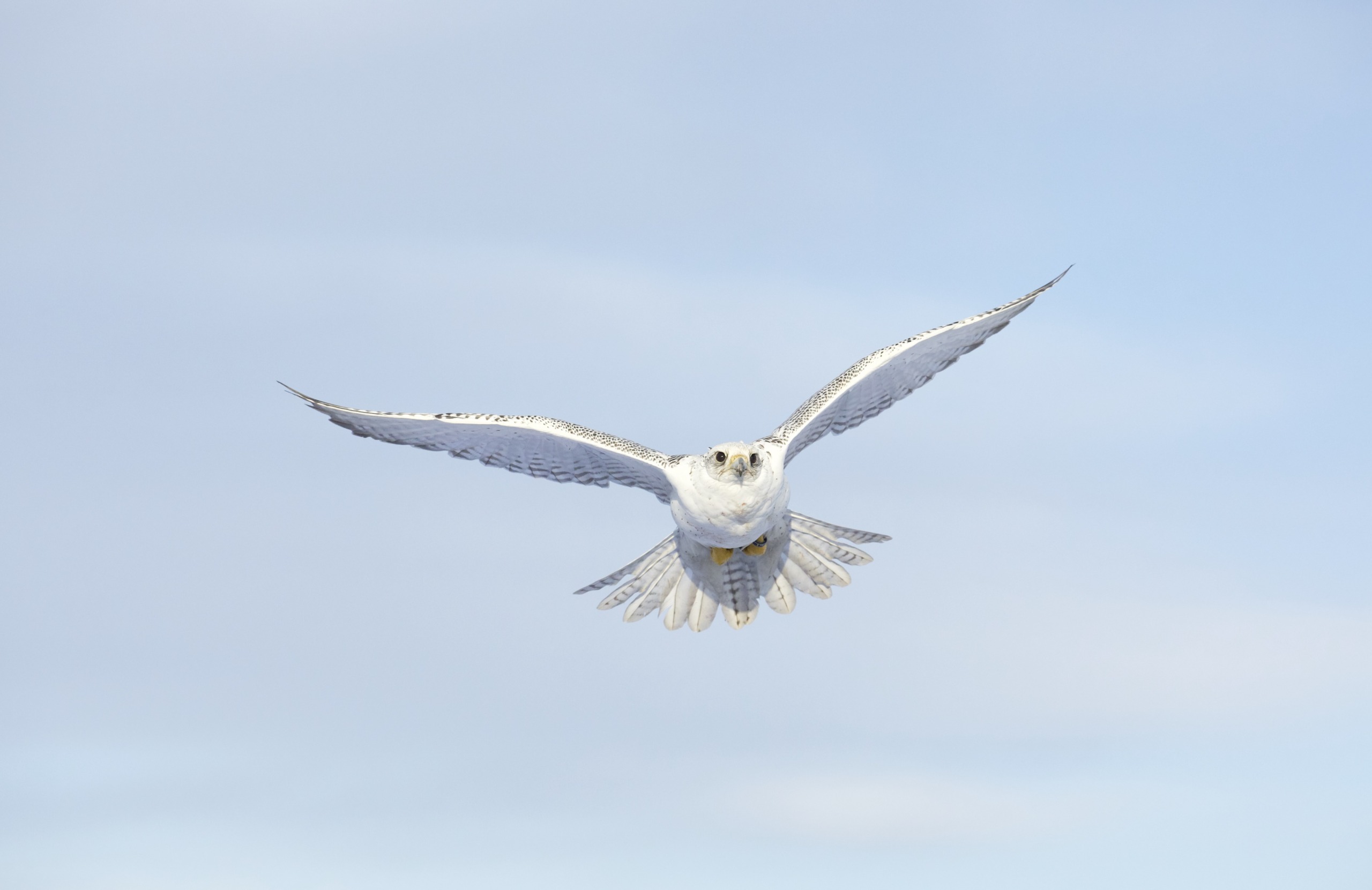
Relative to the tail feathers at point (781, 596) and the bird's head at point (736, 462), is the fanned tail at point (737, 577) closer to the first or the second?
the tail feathers at point (781, 596)

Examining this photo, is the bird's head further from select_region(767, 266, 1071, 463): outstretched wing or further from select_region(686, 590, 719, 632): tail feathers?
select_region(686, 590, 719, 632): tail feathers

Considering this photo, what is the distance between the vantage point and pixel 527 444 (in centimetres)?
2034

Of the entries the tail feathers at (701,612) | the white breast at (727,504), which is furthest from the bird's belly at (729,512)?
the tail feathers at (701,612)

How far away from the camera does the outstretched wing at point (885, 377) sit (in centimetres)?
1998

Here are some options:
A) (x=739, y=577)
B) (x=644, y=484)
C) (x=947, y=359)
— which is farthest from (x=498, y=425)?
(x=947, y=359)

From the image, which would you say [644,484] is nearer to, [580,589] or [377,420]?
[580,589]

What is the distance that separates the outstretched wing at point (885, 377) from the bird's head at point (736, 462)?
1.23 metres

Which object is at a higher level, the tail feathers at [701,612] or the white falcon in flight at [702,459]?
the white falcon in flight at [702,459]

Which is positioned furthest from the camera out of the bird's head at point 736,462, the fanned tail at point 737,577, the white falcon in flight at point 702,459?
the fanned tail at point 737,577

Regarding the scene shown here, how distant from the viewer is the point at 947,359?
70.0 ft

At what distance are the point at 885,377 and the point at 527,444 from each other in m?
5.20

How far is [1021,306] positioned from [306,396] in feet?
33.2

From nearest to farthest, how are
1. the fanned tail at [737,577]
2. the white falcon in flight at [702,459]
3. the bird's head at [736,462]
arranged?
the bird's head at [736,462] < the white falcon in flight at [702,459] < the fanned tail at [737,577]

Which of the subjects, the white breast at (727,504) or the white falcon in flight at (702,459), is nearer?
the white breast at (727,504)
